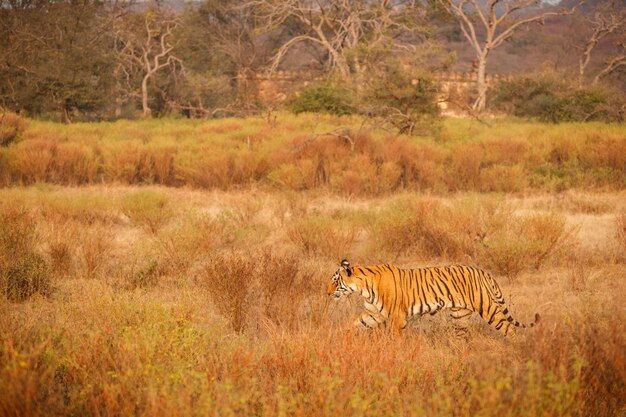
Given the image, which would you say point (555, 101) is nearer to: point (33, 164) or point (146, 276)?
point (33, 164)

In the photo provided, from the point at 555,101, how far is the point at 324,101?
9.10 meters

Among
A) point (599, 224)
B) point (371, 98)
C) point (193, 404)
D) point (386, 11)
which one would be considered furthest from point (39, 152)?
point (386, 11)

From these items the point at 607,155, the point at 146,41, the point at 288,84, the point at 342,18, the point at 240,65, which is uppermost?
the point at 342,18

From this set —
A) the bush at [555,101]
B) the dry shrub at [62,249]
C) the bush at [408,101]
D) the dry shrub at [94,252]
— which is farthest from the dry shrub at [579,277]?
the bush at [555,101]

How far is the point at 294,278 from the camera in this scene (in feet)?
20.2

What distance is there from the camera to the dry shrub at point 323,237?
26.0 ft

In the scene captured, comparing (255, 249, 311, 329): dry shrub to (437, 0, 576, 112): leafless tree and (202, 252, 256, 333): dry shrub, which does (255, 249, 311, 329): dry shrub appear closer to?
(202, 252, 256, 333): dry shrub

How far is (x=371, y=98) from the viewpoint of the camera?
18.7m

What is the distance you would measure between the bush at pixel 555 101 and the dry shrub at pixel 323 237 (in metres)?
15.4

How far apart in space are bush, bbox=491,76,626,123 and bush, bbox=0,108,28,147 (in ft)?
57.8

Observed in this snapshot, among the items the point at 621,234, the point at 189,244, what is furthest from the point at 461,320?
the point at 621,234

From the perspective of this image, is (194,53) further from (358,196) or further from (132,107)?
(358,196)

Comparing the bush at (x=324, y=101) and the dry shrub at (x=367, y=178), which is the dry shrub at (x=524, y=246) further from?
the bush at (x=324, y=101)

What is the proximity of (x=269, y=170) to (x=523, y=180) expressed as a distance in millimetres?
5233
